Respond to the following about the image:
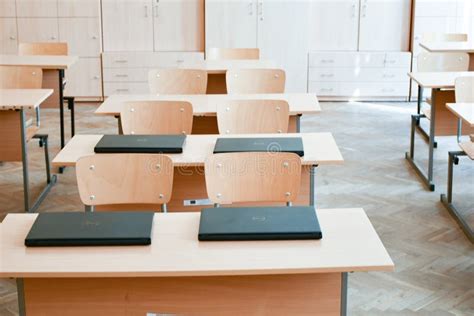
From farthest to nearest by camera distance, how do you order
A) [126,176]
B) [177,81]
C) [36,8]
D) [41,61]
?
[36,8] → [41,61] → [177,81] → [126,176]

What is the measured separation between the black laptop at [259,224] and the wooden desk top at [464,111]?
2157mm

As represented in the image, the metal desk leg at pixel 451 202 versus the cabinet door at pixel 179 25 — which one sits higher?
the cabinet door at pixel 179 25

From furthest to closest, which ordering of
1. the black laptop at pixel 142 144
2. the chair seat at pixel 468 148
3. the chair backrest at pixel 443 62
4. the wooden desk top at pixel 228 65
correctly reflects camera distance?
the chair backrest at pixel 443 62
the wooden desk top at pixel 228 65
the chair seat at pixel 468 148
the black laptop at pixel 142 144

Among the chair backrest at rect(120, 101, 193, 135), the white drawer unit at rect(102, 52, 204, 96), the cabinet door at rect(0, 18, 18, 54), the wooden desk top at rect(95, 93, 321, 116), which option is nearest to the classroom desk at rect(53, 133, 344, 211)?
the chair backrest at rect(120, 101, 193, 135)

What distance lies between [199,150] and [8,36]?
216 inches

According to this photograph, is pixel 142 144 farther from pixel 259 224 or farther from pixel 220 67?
pixel 220 67

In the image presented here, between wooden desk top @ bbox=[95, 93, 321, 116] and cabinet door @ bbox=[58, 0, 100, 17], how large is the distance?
3.68 meters

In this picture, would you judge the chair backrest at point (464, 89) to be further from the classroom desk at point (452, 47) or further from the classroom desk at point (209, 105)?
the classroom desk at point (452, 47)

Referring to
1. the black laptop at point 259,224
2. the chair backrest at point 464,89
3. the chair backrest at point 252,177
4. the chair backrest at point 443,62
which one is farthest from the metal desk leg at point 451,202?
the black laptop at point 259,224

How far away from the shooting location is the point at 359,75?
9086 mm

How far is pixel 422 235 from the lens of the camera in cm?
505

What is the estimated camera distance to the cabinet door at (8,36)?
890 centimetres

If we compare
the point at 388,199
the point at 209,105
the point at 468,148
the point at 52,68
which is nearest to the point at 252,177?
Answer: the point at 209,105

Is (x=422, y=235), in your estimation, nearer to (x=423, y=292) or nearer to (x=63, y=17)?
(x=423, y=292)
